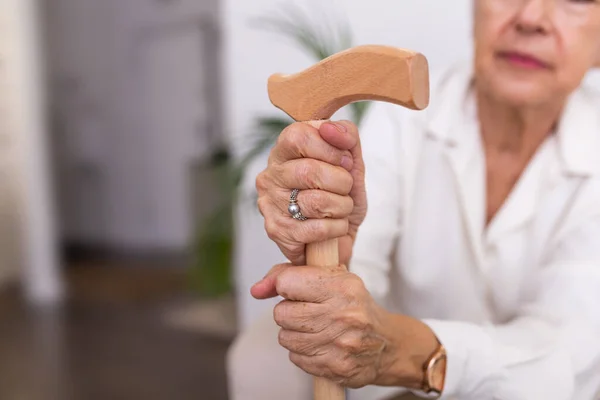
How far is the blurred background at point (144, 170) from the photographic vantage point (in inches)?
65.6

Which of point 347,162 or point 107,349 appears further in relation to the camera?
point 107,349

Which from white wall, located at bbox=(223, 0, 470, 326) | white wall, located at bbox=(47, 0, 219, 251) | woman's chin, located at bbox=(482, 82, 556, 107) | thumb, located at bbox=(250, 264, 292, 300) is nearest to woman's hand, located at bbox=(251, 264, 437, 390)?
thumb, located at bbox=(250, 264, 292, 300)

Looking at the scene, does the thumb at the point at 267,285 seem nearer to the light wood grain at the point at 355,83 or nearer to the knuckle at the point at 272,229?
the knuckle at the point at 272,229

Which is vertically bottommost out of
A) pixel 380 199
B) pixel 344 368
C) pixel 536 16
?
pixel 344 368

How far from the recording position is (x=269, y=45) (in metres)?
1.73

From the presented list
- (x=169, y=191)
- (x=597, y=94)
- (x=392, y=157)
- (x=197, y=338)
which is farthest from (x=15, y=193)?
Answer: (x=597, y=94)

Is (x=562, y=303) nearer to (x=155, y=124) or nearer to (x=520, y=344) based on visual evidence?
(x=520, y=344)

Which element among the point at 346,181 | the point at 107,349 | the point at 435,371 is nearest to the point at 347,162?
the point at 346,181

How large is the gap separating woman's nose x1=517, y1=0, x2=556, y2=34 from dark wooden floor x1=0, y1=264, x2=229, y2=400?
151 centimetres

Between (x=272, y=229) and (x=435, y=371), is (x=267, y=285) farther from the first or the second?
(x=435, y=371)

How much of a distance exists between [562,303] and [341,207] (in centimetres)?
35

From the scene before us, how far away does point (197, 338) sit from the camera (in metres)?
2.45

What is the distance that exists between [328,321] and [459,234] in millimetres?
434

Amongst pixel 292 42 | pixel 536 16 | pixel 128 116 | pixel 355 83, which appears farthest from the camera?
pixel 128 116
